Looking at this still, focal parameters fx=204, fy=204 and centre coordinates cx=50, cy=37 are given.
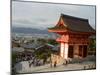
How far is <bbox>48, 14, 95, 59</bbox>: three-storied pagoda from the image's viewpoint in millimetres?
2379

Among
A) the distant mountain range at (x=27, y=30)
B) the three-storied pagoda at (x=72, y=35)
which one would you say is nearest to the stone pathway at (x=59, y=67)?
the three-storied pagoda at (x=72, y=35)

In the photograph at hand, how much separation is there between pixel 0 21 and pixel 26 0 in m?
0.37

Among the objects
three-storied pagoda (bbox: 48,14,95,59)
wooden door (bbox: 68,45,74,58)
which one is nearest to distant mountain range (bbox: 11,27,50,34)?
three-storied pagoda (bbox: 48,14,95,59)

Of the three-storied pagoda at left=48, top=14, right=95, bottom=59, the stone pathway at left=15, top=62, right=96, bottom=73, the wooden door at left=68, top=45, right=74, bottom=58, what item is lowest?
the stone pathway at left=15, top=62, right=96, bottom=73

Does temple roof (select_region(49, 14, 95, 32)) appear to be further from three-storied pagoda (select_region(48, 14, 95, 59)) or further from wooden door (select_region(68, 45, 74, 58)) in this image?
wooden door (select_region(68, 45, 74, 58))

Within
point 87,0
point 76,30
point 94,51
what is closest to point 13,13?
point 76,30

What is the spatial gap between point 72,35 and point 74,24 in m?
0.14

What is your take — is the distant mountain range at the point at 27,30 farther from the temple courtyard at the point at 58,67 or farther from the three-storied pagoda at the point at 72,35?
the temple courtyard at the point at 58,67

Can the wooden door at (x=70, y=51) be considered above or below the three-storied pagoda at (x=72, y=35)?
below

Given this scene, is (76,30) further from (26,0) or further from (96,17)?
(26,0)

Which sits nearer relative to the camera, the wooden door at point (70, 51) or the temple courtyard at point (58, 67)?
the temple courtyard at point (58, 67)

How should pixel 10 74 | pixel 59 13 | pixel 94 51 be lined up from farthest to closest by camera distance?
pixel 94 51 < pixel 59 13 < pixel 10 74

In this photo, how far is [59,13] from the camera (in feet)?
7.80

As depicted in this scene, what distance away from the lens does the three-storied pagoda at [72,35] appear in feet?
7.80
